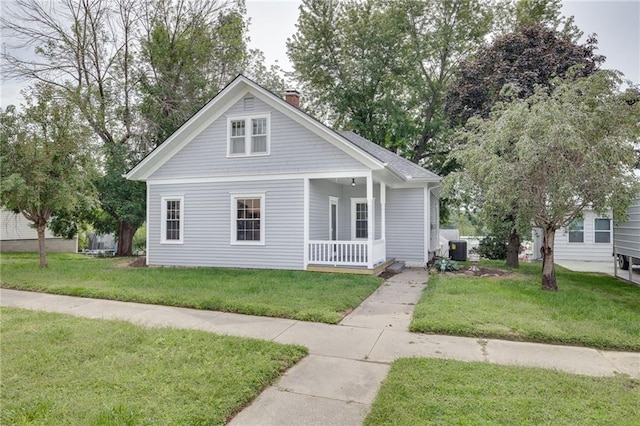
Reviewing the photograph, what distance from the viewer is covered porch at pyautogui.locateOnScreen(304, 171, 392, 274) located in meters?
11.0

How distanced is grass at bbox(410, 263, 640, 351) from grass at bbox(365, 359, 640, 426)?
1.32 m

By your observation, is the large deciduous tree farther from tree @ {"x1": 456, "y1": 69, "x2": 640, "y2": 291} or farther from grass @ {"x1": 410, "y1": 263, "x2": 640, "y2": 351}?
grass @ {"x1": 410, "y1": 263, "x2": 640, "y2": 351}

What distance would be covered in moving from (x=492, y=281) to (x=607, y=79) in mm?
5371

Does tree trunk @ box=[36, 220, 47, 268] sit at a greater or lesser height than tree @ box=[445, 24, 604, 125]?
lesser

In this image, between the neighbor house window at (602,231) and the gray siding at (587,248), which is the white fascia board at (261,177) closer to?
the gray siding at (587,248)

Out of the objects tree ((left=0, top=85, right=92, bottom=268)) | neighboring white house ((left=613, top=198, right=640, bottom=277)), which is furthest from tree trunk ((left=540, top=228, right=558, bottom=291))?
tree ((left=0, top=85, right=92, bottom=268))

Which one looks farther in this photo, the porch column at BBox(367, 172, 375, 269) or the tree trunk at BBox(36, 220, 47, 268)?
the tree trunk at BBox(36, 220, 47, 268)

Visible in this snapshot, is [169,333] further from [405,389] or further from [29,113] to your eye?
[29,113]

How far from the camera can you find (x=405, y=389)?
358 centimetres

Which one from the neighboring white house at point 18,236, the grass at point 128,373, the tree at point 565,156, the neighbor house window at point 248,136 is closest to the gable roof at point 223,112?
→ the neighbor house window at point 248,136

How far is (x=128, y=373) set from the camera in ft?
12.7

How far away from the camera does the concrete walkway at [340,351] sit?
336cm

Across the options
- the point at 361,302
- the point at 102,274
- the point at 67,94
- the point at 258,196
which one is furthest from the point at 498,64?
the point at 67,94

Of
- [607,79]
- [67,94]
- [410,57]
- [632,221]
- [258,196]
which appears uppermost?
[410,57]
